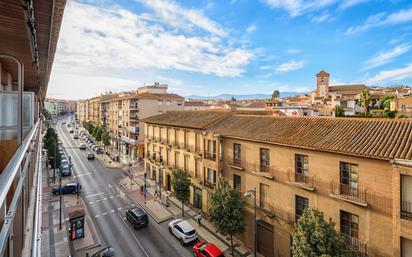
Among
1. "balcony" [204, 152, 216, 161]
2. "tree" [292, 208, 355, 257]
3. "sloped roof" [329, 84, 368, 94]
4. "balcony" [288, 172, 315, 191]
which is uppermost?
"sloped roof" [329, 84, 368, 94]

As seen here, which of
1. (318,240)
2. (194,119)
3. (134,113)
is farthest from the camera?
(134,113)

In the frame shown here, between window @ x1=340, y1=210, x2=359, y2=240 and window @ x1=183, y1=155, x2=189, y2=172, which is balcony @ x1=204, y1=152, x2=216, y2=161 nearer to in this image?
window @ x1=183, y1=155, x2=189, y2=172

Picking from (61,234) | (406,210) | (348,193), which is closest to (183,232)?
(61,234)

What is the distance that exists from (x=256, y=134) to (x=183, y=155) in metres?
11.5

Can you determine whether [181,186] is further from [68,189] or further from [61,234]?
[68,189]

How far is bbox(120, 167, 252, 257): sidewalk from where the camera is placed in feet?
63.4

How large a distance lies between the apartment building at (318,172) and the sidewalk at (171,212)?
1.43 m

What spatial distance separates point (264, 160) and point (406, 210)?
861cm

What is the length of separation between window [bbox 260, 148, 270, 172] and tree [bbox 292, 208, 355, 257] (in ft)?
17.9

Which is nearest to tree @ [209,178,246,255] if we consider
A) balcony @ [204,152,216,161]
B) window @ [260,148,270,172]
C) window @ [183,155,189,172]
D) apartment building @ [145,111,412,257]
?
apartment building @ [145,111,412,257]

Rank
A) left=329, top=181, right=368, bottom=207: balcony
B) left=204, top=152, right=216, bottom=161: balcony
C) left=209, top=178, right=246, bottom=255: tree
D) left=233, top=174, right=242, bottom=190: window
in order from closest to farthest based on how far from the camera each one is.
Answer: left=329, top=181, right=368, bottom=207: balcony < left=209, top=178, right=246, bottom=255: tree < left=233, top=174, right=242, bottom=190: window < left=204, top=152, right=216, bottom=161: balcony

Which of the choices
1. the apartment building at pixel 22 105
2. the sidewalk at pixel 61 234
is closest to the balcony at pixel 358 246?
the apartment building at pixel 22 105

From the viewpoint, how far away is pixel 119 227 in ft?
72.1

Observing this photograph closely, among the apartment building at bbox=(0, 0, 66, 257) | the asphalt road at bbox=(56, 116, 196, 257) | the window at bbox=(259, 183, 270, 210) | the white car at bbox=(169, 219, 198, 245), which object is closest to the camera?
the apartment building at bbox=(0, 0, 66, 257)
